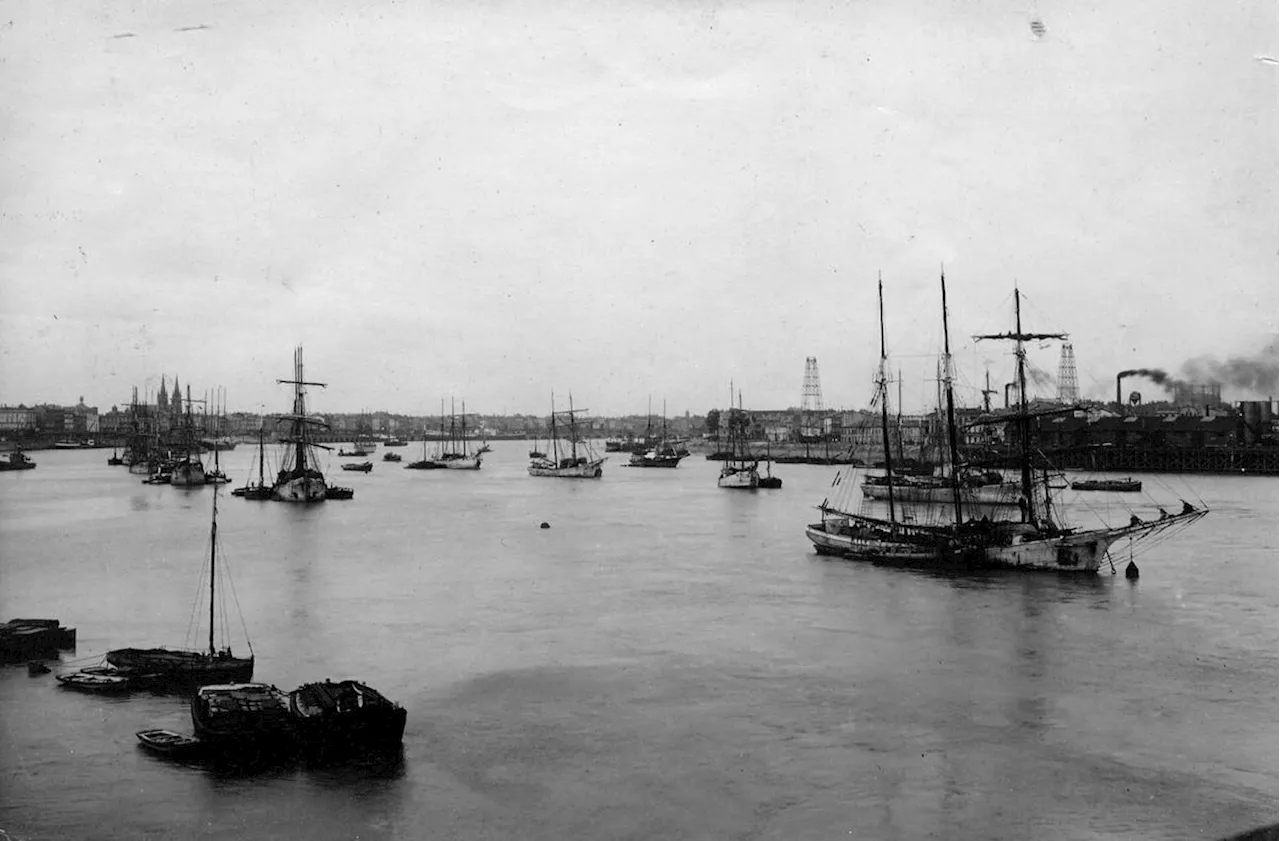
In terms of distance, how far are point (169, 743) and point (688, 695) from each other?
374 inches

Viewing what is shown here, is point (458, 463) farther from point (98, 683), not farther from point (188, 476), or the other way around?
point (98, 683)

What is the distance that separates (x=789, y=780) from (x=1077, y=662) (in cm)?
1053

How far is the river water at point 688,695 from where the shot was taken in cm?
1473

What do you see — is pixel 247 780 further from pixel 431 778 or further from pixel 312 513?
pixel 312 513

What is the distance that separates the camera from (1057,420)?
4336 inches

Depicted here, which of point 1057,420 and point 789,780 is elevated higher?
point 1057,420

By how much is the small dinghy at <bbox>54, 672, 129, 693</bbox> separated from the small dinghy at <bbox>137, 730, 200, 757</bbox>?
3.46m

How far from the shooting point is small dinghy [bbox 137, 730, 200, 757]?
16.9 metres

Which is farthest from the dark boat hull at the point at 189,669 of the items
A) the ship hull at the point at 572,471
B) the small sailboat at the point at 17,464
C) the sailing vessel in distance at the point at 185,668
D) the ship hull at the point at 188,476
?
the small sailboat at the point at 17,464

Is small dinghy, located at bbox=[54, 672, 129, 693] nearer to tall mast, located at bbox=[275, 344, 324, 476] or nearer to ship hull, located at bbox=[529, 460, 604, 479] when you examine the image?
tall mast, located at bbox=[275, 344, 324, 476]

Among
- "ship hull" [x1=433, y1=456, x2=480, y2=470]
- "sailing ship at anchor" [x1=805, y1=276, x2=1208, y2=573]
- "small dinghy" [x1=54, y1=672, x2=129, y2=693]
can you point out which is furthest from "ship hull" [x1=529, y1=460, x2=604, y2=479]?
"small dinghy" [x1=54, y1=672, x2=129, y2=693]

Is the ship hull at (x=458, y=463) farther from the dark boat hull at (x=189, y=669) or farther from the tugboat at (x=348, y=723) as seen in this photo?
the tugboat at (x=348, y=723)

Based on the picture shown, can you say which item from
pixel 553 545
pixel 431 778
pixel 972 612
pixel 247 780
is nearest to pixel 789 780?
pixel 431 778

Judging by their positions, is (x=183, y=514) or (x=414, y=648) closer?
(x=414, y=648)
